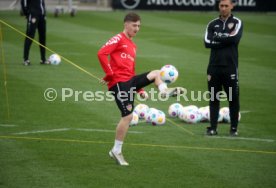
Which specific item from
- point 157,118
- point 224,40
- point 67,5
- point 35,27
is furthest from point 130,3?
point 224,40

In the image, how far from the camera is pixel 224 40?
12.5 m

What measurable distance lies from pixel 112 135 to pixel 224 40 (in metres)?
2.63

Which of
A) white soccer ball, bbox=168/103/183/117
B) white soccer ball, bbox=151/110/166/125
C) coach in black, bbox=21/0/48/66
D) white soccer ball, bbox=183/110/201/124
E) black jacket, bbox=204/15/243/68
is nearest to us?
black jacket, bbox=204/15/243/68

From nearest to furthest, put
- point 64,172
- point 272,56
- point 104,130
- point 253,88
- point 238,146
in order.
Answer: point 64,172 → point 238,146 → point 104,130 → point 253,88 → point 272,56

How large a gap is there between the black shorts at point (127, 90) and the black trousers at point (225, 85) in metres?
2.38

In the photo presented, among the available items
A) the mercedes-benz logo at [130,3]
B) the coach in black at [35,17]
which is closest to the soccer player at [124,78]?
the coach in black at [35,17]

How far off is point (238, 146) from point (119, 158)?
8.09 feet

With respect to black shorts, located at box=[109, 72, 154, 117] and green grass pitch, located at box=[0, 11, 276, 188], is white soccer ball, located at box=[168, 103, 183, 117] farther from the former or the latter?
black shorts, located at box=[109, 72, 154, 117]

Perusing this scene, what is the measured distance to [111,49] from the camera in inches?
421

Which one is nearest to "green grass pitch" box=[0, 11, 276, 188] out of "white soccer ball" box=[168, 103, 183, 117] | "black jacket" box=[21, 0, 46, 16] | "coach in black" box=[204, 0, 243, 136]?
"white soccer ball" box=[168, 103, 183, 117]

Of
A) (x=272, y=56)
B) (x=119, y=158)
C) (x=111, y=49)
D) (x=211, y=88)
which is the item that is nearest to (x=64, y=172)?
(x=119, y=158)

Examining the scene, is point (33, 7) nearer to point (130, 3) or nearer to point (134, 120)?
point (134, 120)

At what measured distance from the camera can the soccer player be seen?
421 inches

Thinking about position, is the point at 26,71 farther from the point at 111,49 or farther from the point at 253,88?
the point at 111,49
